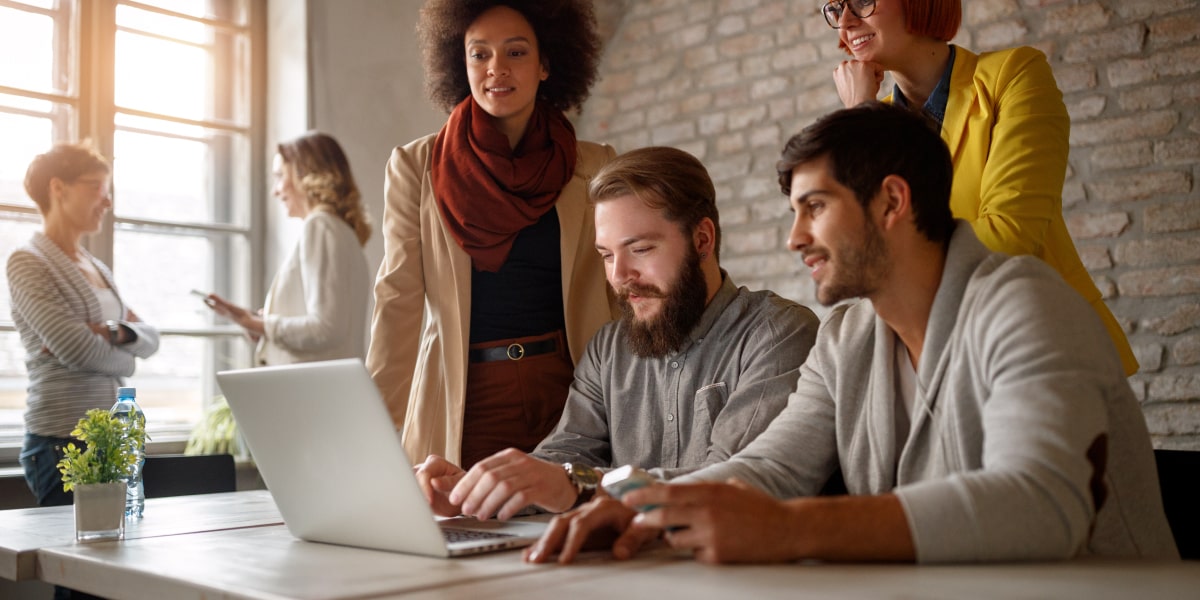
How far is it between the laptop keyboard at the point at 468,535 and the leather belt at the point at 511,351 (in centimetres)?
90

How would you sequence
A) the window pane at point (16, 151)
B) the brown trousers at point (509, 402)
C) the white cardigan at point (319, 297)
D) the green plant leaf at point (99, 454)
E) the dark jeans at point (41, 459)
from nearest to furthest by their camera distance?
the green plant leaf at point (99, 454), the brown trousers at point (509, 402), the dark jeans at point (41, 459), the white cardigan at point (319, 297), the window pane at point (16, 151)

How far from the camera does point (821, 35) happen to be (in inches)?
183

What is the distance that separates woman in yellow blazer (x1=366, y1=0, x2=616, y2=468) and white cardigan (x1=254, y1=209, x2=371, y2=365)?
4.29ft

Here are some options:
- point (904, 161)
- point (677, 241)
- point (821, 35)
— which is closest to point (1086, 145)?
point (821, 35)

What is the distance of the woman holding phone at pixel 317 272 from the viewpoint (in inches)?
148

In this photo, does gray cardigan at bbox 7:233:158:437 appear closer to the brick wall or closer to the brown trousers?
the brown trousers

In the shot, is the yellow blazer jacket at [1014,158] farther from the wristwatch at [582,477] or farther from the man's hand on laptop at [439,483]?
the man's hand on laptop at [439,483]

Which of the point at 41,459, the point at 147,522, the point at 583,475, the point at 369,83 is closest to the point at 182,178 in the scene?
the point at 369,83

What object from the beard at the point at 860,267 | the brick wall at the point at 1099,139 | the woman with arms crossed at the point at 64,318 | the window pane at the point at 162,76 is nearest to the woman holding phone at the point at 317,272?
the woman with arms crossed at the point at 64,318

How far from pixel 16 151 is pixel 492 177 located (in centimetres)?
291

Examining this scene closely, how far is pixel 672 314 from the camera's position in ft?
6.61

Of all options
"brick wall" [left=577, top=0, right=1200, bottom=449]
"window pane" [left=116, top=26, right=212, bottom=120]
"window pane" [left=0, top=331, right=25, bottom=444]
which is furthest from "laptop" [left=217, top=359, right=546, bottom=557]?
"window pane" [left=116, top=26, right=212, bottom=120]

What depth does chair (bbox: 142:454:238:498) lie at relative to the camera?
108 inches

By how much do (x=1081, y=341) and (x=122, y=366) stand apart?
3170 mm
